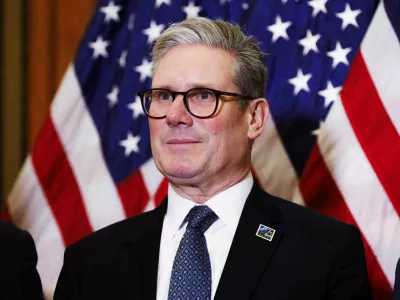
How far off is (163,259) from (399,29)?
3.10ft

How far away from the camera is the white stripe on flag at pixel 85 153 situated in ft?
8.71

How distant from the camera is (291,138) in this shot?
95.5 inches

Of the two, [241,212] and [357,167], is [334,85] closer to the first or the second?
[357,167]

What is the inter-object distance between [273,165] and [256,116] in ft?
1.54

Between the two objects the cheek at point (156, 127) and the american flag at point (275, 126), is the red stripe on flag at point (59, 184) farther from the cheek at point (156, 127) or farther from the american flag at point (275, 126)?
the cheek at point (156, 127)

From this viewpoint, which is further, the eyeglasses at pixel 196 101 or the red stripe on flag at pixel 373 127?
the red stripe on flag at pixel 373 127

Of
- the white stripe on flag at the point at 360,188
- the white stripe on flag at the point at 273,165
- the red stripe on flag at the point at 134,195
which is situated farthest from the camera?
the red stripe on flag at the point at 134,195

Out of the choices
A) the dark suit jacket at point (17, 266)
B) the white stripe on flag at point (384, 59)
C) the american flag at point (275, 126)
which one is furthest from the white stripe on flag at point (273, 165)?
the dark suit jacket at point (17, 266)

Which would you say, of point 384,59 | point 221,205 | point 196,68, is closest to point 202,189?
point 221,205

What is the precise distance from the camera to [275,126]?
2.43 meters

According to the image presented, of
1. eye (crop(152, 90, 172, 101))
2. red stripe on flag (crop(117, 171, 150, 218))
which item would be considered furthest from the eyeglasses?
red stripe on flag (crop(117, 171, 150, 218))

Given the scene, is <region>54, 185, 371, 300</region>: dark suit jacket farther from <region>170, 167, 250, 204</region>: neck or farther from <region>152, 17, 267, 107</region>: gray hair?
<region>152, 17, 267, 107</region>: gray hair

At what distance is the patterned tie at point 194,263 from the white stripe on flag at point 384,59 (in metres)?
0.67

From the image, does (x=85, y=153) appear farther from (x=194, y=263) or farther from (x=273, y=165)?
(x=194, y=263)
